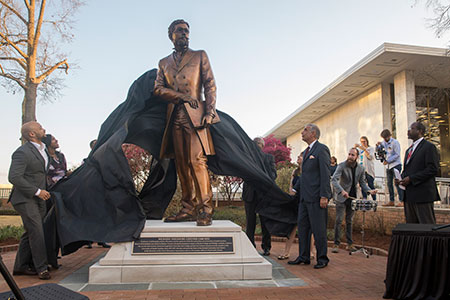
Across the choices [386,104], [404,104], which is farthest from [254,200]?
[386,104]

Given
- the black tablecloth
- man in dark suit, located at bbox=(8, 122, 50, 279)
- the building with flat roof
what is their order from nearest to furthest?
the black tablecloth → man in dark suit, located at bbox=(8, 122, 50, 279) → the building with flat roof

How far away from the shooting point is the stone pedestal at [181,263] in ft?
14.3

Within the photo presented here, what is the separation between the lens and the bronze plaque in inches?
178

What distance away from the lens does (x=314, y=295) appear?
3918 mm

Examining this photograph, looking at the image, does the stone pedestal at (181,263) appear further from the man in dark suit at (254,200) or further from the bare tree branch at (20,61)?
the bare tree branch at (20,61)

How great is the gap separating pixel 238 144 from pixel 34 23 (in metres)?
14.8

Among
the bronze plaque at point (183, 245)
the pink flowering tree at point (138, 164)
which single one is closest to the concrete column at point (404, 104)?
the pink flowering tree at point (138, 164)

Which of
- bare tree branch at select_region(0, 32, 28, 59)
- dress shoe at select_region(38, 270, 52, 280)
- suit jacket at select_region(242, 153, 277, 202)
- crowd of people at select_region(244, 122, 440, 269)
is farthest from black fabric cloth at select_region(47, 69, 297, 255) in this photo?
bare tree branch at select_region(0, 32, 28, 59)

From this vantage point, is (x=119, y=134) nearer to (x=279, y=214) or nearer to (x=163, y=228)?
(x=163, y=228)

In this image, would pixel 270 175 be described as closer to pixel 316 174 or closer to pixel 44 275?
pixel 316 174

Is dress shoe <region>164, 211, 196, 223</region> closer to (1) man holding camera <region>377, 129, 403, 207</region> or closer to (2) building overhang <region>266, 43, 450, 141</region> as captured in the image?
(1) man holding camera <region>377, 129, 403, 207</region>

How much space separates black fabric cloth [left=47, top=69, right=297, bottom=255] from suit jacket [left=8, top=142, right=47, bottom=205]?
0.94 ft

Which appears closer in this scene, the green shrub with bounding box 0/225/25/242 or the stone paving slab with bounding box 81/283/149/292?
the stone paving slab with bounding box 81/283/149/292

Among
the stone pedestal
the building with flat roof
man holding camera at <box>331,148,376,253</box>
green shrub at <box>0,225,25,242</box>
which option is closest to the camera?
the stone pedestal
